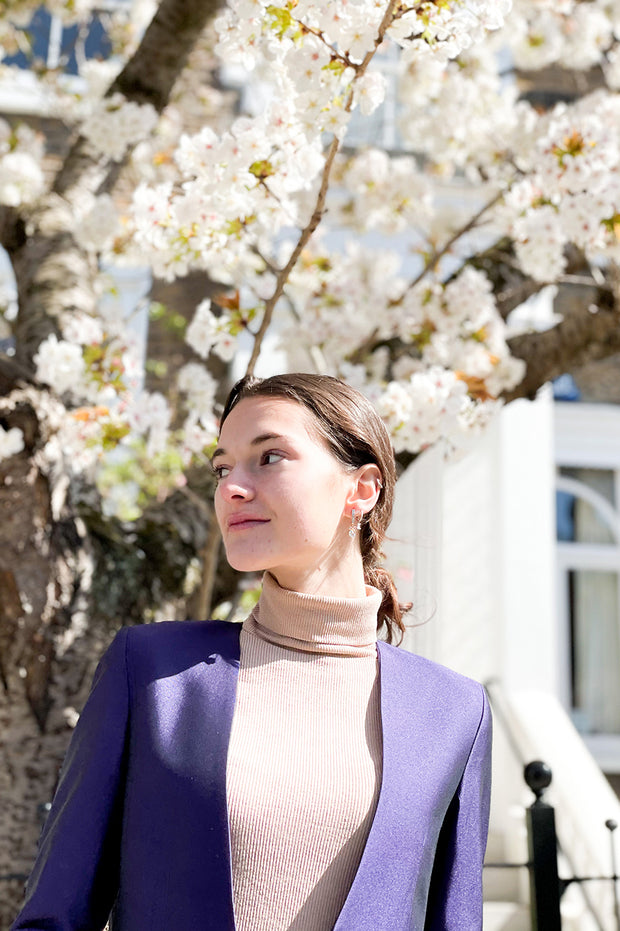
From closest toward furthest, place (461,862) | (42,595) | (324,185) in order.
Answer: (461,862) → (324,185) → (42,595)

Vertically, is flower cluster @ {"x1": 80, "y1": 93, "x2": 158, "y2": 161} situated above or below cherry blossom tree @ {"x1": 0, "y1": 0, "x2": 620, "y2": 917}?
above

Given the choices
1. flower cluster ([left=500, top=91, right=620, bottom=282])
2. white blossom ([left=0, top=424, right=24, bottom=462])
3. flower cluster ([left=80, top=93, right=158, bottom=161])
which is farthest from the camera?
flower cluster ([left=80, top=93, right=158, bottom=161])

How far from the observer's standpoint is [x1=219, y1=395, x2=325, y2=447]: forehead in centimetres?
154

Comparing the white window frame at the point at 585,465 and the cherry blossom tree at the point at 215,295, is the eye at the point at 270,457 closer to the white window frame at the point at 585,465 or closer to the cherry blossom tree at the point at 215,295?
the cherry blossom tree at the point at 215,295

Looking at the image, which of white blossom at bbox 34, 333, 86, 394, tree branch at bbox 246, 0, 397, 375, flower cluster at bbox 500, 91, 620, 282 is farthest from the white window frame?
tree branch at bbox 246, 0, 397, 375

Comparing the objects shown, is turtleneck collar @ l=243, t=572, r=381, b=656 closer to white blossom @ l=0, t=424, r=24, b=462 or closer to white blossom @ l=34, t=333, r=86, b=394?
white blossom @ l=0, t=424, r=24, b=462

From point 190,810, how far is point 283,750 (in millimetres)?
158

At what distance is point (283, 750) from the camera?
55.1 inches

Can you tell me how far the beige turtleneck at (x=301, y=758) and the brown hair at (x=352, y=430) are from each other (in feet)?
0.58

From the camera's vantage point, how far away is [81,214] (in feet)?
12.6

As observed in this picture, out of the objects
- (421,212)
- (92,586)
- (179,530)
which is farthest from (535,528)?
(92,586)

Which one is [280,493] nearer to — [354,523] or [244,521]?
[244,521]

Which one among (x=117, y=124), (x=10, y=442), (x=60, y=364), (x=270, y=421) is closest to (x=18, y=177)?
(x=117, y=124)

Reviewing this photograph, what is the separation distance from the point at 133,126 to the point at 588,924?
381 cm
